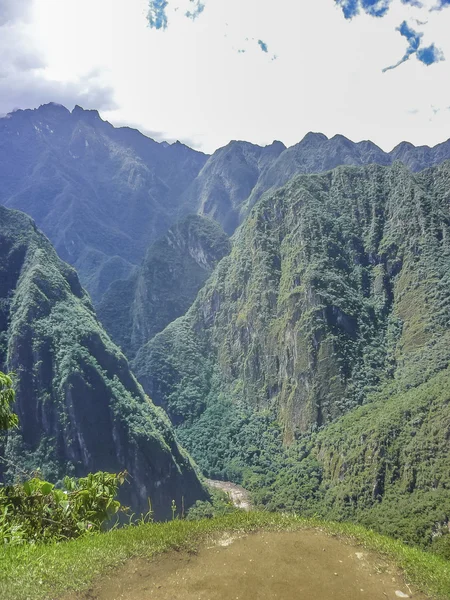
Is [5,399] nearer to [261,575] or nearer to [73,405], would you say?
[261,575]

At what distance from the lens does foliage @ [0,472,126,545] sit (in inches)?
432

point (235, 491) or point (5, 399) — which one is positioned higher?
point (5, 399)

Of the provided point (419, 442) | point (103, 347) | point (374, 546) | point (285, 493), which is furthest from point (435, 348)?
point (374, 546)

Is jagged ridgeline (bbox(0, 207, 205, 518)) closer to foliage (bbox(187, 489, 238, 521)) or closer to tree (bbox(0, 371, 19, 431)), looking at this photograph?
foliage (bbox(187, 489, 238, 521))

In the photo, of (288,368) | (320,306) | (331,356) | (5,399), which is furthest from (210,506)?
(5,399)

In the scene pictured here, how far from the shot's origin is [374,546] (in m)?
11.1

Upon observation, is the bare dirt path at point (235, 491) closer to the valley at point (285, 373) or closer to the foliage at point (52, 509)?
the valley at point (285, 373)

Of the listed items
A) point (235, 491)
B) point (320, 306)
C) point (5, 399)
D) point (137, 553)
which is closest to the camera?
point (137, 553)

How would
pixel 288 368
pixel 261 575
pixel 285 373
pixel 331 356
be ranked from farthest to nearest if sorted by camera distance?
pixel 285 373 < pixel 288 368 < pixel 331 356 < pixel 261 575

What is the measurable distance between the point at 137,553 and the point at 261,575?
9.22 ft

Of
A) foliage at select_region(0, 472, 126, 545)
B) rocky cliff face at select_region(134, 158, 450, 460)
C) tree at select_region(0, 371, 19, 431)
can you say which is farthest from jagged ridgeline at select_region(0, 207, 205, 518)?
tree at select_region(0, 371, 19, 431)

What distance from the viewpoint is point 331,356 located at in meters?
108

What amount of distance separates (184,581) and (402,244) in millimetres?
123729

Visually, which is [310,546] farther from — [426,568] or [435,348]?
[435,348]
